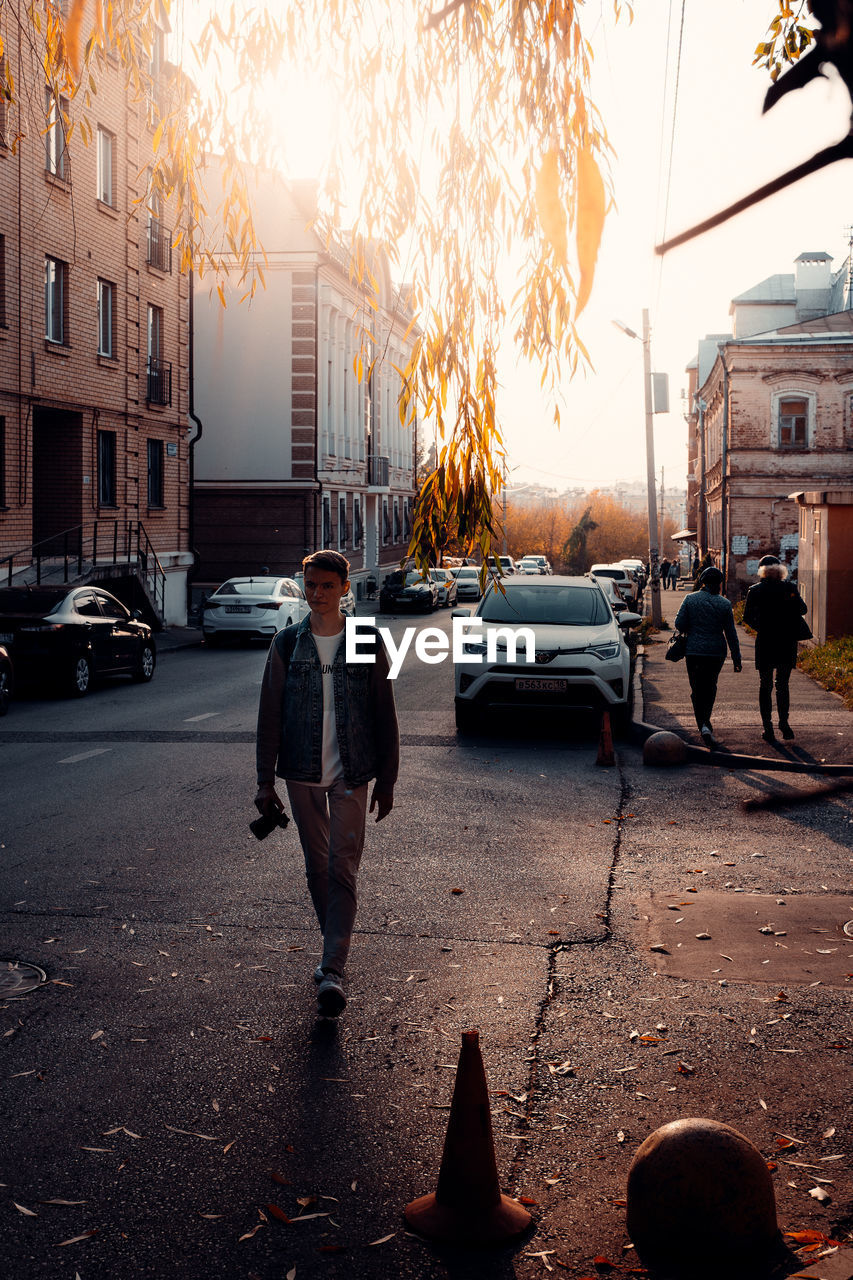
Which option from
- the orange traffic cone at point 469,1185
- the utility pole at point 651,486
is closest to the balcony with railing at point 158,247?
the utility pole at point 651,486

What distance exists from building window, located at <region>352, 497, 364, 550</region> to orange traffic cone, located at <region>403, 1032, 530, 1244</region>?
1938 inches

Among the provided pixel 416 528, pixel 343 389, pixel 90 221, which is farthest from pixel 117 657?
pixel 343 389

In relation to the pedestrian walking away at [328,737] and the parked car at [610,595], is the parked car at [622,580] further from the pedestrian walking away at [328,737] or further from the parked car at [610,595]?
the pedestrian walking away at [328,737]

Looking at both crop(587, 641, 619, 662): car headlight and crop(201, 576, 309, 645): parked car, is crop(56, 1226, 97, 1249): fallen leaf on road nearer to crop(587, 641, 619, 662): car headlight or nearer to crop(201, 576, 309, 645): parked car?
crop(587, 641, 619, 662): car headlight

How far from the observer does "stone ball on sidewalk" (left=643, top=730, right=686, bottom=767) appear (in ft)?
38.1

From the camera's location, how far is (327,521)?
4772 centimetres

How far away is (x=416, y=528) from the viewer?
4254mm

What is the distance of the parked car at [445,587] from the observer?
51.5 meters

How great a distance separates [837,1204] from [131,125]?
98.9ft

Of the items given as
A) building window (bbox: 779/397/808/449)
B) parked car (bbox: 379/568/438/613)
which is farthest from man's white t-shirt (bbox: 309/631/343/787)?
building window (bbox: 779/397/808/449)

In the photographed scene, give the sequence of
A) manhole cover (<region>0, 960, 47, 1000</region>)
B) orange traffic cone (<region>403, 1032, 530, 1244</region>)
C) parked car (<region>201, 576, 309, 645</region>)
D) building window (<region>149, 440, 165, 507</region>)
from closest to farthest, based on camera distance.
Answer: orange traffic cone (<region>403, 1032, 530, 1244</region>) → manhole cover (<region>0, 960, 47, 1000</region>) → parked car (<region>201, 576, 309, 645</region>) → building window (<region>149, 440, 165, 507</region>)

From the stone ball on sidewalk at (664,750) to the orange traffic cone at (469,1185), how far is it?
8343 mm

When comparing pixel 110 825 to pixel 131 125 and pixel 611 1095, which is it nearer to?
pixel 611 1095

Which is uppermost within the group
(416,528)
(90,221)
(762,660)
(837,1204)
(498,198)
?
(90,221)
